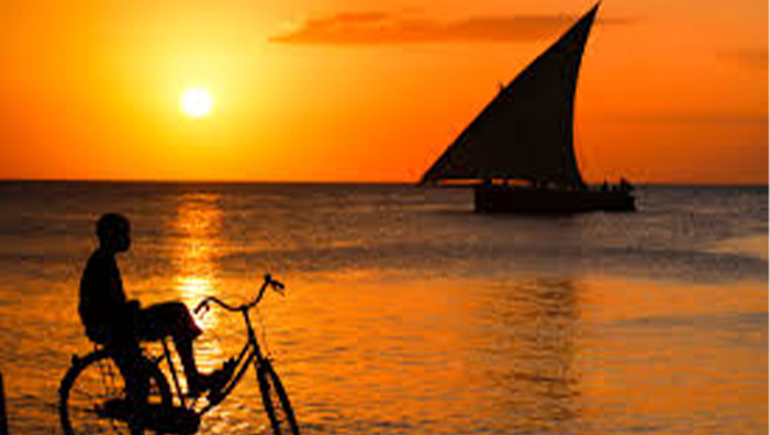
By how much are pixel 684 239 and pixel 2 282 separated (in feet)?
124

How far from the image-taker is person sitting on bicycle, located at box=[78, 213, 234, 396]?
6.68 meters

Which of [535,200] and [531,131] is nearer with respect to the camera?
[531,131]

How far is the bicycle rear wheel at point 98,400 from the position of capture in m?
6.80

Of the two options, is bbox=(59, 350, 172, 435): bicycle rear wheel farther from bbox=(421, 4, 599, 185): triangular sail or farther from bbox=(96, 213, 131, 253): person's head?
bbox=(421, 4, 599, 185): triangular sail

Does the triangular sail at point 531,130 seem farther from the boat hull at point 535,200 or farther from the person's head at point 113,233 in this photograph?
the person's head at point 113,233

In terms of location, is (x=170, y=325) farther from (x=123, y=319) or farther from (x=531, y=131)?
(x=531, y=131)

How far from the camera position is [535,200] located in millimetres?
75000

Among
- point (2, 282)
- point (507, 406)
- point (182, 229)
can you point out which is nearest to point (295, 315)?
point (507, 406)

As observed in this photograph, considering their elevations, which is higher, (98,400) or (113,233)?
(113,233)

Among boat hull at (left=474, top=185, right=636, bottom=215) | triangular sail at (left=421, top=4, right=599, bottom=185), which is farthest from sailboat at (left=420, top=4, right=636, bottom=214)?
boat hull at (left=474, top=185, right=636, bottom=215)

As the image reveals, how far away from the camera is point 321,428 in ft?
27.1

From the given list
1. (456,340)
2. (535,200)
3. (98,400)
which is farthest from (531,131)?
(98,400)

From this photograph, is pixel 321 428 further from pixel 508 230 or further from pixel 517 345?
pixel 508 230

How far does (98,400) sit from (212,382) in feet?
9.57
